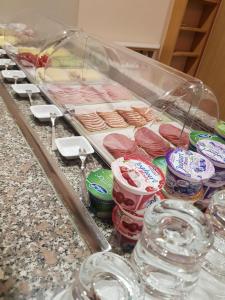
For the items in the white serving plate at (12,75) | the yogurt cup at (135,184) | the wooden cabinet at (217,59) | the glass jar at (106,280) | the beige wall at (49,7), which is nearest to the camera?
the glass jar at (106,280)

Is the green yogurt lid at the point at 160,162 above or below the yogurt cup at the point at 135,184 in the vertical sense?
below

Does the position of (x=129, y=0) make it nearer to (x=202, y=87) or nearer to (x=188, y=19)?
(x=188, y=19)

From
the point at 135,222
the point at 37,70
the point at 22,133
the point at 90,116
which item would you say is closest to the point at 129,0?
the point at 37,70

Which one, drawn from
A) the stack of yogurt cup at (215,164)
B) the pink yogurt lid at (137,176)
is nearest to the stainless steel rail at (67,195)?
the pink yogurt lid at (137,176)

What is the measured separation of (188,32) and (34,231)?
2602 mm

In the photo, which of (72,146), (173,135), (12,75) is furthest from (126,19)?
(72,146)

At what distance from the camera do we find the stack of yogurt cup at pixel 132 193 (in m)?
0.42

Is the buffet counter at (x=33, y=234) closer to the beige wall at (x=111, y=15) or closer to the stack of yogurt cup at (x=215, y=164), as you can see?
the stack of yogurt cup at (x=215, y=164)

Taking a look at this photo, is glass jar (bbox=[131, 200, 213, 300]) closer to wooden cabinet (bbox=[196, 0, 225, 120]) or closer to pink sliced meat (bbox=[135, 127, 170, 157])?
pink sliced meat (bbox=[135, 127, 170, 157])

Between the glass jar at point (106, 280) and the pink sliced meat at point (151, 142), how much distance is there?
0.39 metres

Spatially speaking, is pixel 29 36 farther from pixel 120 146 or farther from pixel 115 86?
pixel 120 146

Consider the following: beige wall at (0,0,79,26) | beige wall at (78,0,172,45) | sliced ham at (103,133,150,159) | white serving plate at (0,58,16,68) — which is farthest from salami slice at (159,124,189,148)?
beige wall at (78,0,172,45)

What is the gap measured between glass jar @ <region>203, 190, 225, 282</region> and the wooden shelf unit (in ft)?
7.04

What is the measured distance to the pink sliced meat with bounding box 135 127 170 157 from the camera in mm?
713
